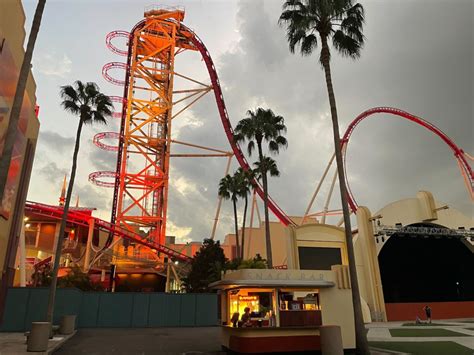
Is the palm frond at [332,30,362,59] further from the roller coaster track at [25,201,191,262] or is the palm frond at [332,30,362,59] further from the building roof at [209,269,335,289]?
the roller coaster track at [25,201,191,262]

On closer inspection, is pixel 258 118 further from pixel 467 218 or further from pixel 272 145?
pixel 467 218

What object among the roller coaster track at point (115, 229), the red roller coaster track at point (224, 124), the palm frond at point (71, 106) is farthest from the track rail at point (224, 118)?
the palm frond at point (71, 106)

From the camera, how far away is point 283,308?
14.3 meters

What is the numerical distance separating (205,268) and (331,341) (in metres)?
27.1

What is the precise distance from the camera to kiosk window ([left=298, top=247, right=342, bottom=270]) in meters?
32.1

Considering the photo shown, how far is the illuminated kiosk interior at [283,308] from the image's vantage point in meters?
13.7

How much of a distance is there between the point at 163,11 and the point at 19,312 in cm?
4305

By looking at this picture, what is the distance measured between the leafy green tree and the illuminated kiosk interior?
2245cm

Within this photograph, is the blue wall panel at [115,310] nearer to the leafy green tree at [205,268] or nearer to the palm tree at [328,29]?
the leafy green tree at [205,268]

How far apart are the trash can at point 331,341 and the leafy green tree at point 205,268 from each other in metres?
25.0

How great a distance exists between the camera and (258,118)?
2773 cm

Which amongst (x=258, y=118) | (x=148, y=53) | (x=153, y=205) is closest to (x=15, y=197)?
(x=258, y=118)

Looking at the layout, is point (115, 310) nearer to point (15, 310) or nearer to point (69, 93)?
point (15, 310)

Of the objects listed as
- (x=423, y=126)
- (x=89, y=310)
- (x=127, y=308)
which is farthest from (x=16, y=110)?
(x=423, y=126)
